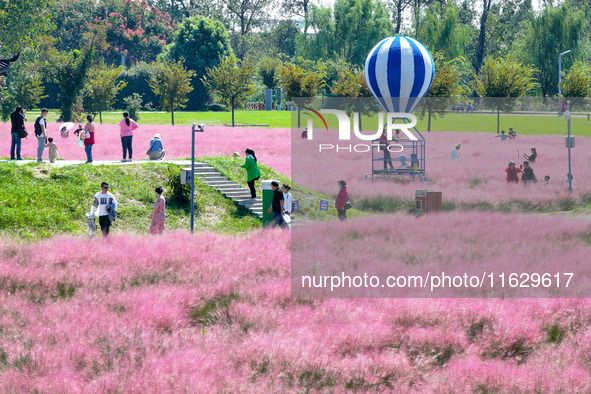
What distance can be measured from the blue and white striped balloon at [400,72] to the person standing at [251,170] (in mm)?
13855

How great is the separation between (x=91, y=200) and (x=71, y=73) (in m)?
37.0

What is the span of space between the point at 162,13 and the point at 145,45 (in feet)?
39.3

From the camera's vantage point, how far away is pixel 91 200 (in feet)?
69.4

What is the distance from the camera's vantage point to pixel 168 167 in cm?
2378

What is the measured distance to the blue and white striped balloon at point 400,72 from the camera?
34.4 metres

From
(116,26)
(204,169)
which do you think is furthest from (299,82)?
(116,26)

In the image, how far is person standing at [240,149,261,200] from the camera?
22.5 meters

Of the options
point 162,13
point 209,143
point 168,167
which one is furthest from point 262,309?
point 162,13

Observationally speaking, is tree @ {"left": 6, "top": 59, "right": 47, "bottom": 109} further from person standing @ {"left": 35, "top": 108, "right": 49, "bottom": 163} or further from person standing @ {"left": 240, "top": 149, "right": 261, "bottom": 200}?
person standing @ {"left": 240, "top": 149, "right": 261, "bottom": 200}

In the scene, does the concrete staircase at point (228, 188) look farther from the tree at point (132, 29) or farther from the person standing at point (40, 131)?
the tree at point (132, 29)

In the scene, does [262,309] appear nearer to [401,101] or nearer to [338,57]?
[401,101]

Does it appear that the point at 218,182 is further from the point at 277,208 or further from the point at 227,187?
the point at 277,208

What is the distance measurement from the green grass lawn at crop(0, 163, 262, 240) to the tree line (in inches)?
1256

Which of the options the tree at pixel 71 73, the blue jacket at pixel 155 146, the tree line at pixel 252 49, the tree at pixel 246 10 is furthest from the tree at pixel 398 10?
the blue jacket at pixel 155 146
